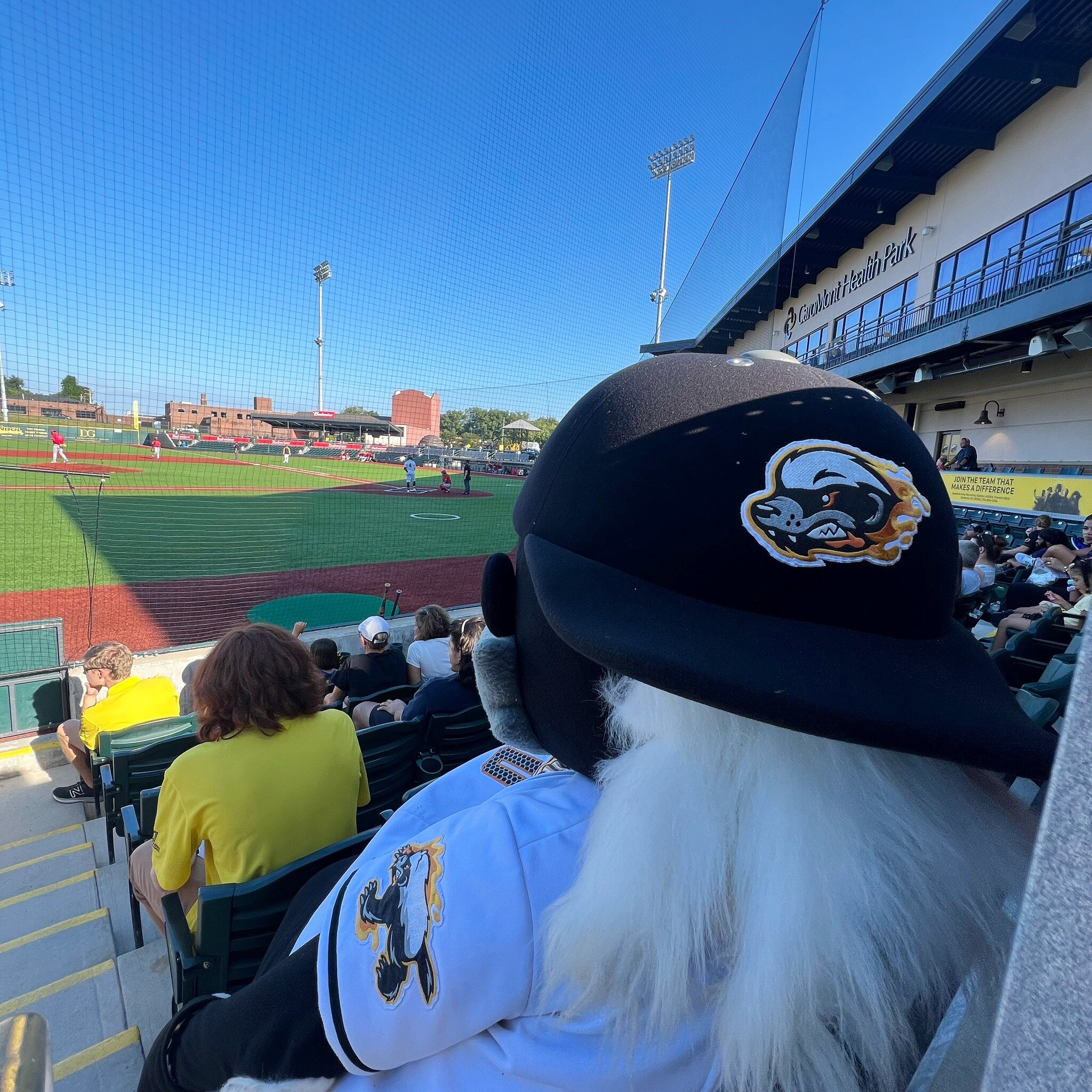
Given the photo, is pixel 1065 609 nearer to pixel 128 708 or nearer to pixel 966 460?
pixel 128 708

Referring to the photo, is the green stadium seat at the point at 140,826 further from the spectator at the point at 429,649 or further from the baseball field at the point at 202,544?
the baseball field at the point at 202,544

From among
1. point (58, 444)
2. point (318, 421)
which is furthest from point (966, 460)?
point (58, 444)

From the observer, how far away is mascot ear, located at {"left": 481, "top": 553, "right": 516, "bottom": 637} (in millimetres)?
835

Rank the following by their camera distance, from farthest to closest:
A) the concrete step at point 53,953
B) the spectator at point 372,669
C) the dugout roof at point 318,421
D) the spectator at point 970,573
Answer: the dugout roof at point 318,421
the spectator at point 970,573
the spectator at point 372,669
the concrete step at point 53,953

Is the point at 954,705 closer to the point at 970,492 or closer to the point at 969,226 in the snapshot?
the point at 970,492

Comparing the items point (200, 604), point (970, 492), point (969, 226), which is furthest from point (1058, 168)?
point (200, 604)

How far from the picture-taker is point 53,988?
2.08 metres

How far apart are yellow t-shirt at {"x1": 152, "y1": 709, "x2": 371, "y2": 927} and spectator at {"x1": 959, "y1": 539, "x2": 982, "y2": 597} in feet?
18.1

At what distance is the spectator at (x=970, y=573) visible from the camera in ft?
17.7

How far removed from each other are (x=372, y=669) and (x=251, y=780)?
8.01 feet

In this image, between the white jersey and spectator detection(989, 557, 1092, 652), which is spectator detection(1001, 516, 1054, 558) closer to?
spectator detection(989, 557, 1092, 652)

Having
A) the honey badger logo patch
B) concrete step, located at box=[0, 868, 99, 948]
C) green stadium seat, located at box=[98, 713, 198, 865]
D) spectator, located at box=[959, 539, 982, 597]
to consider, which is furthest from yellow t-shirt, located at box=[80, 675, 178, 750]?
spectator, located at box=[959, 539, 982, 597]

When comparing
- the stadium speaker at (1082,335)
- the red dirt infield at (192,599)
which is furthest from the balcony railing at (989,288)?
the red dirt infield at (192,599)

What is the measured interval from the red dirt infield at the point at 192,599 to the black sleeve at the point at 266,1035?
7225mm
